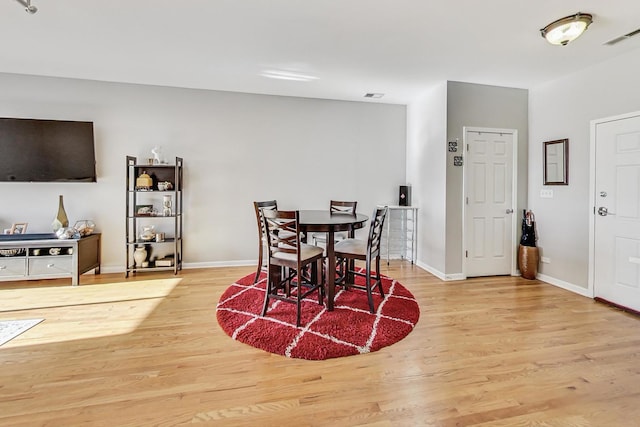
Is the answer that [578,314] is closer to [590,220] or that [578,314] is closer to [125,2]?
[590,220]

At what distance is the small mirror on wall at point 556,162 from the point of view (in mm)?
3595

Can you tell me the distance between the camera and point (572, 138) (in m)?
3.53

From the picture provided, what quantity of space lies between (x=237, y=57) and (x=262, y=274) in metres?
2.58

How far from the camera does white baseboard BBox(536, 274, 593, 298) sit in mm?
3373

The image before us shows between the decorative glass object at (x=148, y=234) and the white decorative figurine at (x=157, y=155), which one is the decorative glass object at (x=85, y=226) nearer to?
the decorative glass object at (x=148, y=234)

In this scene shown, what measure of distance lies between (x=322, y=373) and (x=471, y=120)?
354 centimetres

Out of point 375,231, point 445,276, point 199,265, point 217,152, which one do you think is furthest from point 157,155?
point 445,276

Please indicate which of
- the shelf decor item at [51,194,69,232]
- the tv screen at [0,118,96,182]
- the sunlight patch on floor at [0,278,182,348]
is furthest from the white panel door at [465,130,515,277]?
the shelf decor item at [51,194,69,232]

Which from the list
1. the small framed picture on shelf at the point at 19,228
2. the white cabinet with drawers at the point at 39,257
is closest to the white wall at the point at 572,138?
the white cabinet with drawers at the point at 39,257

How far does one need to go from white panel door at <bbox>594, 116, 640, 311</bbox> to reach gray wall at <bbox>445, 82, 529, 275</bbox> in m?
0.92

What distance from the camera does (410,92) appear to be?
435 centimetres

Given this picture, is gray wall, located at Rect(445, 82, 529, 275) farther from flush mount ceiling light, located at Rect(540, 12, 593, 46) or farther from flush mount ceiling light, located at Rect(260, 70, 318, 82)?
flush mount ceiling light, located at Rect(260, 70, 318, 82)

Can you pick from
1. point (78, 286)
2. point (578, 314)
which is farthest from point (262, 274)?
point (578, 314)

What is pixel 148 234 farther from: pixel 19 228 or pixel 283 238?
pixel 283 238
